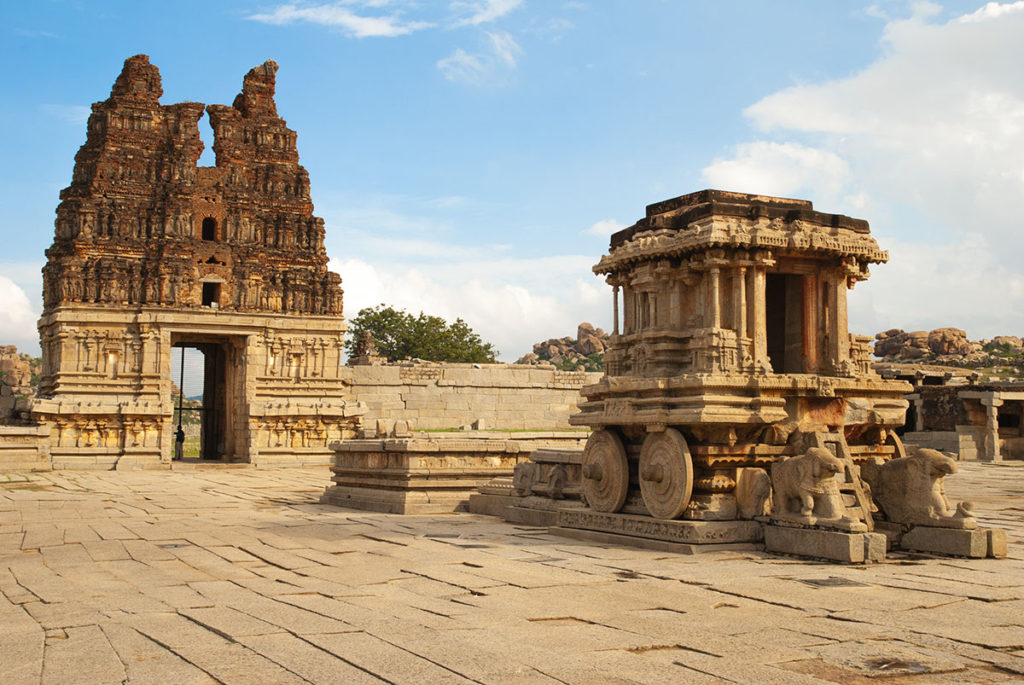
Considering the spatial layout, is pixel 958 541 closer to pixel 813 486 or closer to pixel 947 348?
pixel 813 486

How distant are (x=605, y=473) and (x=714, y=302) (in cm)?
208

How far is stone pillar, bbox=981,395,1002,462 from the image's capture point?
83.4ft

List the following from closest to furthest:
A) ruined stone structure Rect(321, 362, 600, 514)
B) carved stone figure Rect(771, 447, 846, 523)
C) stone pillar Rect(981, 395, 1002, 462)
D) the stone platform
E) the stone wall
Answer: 1. carved stone figure Rect(771, 447, 846, 523)
2. the stone platform
3. stone pillar Rect(981, 395, 1002, 462)
4. ruined stone structure Rect(321, 362, 600, 514)
5. the stone wall

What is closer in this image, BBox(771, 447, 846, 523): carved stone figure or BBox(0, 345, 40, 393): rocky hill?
BBox(771, 447, 846, 523): carved stone figure

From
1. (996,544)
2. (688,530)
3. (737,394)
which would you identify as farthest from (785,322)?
(996,544)

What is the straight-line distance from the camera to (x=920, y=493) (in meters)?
8.99

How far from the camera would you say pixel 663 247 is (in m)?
10.3

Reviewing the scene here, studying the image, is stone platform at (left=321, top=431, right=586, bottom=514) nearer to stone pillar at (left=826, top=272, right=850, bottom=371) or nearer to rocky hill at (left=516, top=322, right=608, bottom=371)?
stone pillar at (left=826, top=272, right=850, bottom=371)

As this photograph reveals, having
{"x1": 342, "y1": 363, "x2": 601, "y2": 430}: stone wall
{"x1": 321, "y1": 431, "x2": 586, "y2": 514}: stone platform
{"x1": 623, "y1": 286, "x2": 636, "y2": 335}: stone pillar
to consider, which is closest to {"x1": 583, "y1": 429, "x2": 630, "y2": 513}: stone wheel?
{"x1": 623, "y1": 286, "x2": 636, "y2": 335}: stone pillar

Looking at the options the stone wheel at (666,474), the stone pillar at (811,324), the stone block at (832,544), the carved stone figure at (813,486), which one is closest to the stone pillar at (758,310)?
the stone pillar at (811,324)

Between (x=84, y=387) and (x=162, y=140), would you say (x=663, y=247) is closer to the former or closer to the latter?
(x=84, y=387)

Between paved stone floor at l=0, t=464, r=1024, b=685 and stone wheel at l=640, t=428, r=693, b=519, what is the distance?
1.86 feet

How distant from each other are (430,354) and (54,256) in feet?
89.5

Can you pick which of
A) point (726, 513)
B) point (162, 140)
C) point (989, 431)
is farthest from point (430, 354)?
point (726, 513)
